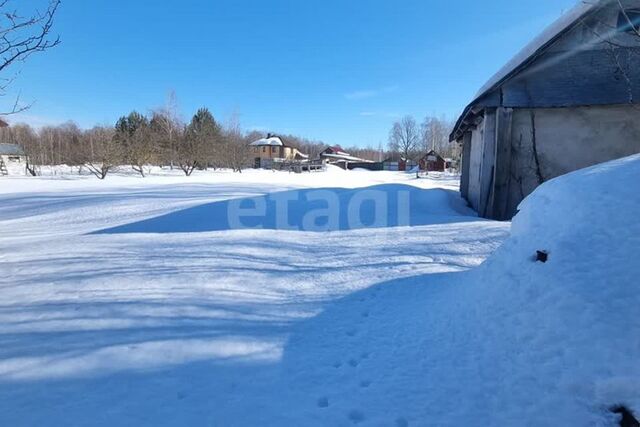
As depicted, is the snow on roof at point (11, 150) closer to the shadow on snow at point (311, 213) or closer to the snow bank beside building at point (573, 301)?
the shadow on snow at point (311, 213)

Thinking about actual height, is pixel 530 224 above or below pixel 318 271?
above

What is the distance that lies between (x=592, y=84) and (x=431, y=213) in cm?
446

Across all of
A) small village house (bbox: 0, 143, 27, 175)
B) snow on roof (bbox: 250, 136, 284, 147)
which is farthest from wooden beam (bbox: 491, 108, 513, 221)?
snow on roof (bbox: 250, 136, 284, 147)

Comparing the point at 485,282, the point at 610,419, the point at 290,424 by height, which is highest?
the point at 485,282

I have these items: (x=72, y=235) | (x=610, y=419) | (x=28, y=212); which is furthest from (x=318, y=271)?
(x=28, y=212)

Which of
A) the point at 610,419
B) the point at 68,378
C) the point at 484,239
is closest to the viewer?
the point at 610,419

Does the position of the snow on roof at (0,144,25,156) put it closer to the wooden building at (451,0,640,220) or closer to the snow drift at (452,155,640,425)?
the wooden building at (451,0,640,220)

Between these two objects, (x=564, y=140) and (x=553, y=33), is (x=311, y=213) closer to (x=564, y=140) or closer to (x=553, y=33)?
(x=564, y=140)

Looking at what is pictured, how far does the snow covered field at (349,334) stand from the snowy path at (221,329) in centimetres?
1

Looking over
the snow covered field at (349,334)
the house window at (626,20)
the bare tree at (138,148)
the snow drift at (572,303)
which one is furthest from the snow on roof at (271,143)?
the snow drift at (572,303)

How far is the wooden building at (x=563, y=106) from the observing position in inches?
292

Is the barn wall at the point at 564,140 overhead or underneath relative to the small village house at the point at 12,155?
underneath

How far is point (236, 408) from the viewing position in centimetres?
209

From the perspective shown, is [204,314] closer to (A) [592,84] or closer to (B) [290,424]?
(B) [290,424]
